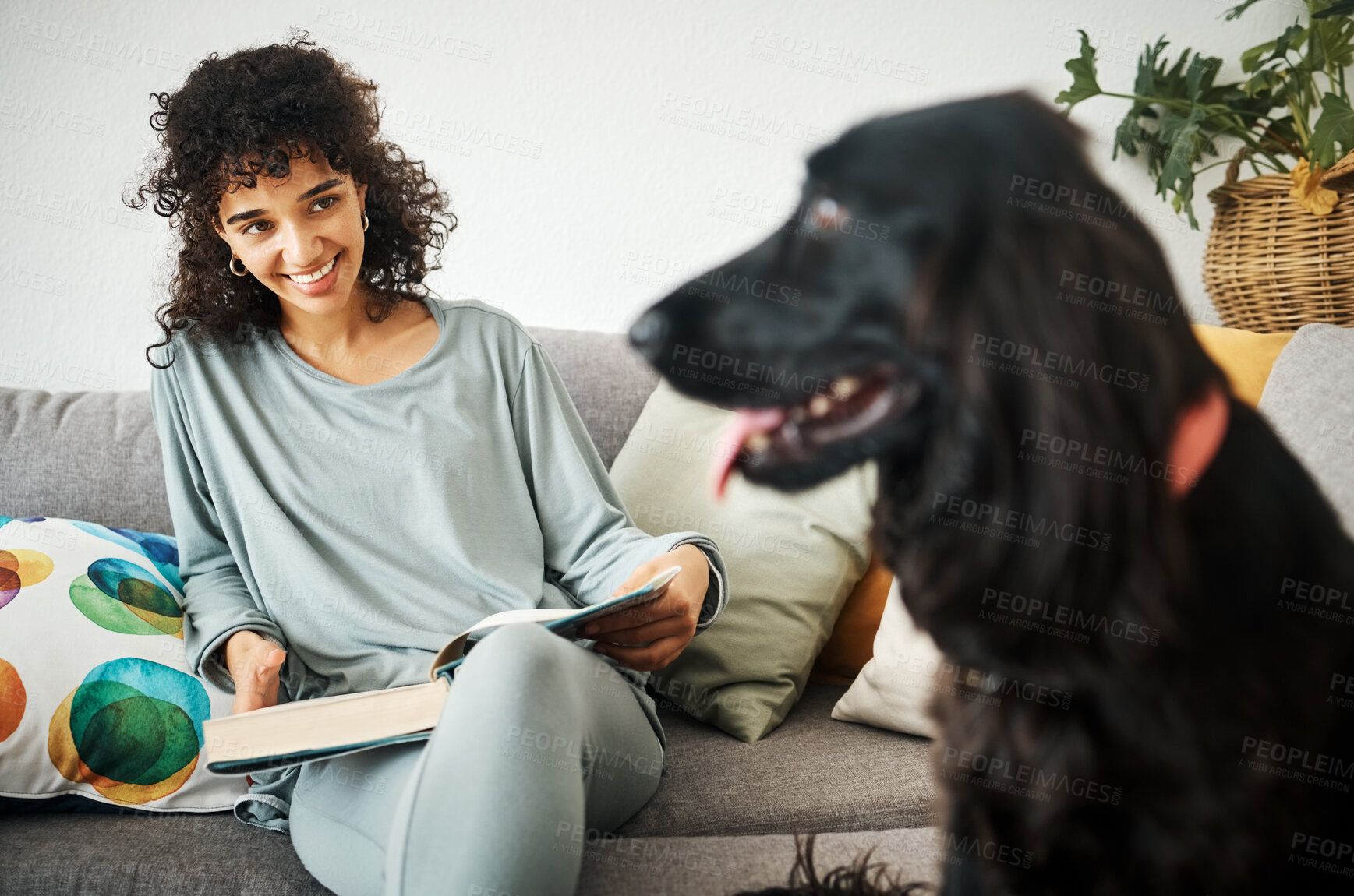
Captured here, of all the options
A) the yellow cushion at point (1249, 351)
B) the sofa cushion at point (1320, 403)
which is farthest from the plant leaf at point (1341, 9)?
the sofa cushion at point (1320, 403)

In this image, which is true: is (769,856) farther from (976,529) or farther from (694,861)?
(976,529)

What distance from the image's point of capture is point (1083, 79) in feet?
4.74

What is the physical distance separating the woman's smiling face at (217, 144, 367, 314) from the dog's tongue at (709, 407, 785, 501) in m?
0.77

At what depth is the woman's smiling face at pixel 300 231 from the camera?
1029 mm

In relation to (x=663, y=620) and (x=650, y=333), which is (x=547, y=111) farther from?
(x=650, y=333)

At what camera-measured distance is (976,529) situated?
0.43 metres

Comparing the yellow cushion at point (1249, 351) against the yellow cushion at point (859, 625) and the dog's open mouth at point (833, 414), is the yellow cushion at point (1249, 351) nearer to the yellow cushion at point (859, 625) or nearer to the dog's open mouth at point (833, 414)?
the yellow cushion at point (859, 625)

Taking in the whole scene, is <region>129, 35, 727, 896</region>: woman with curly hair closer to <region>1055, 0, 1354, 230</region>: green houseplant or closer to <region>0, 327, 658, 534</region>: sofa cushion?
<region>0, 327, 658, 534</region>: sofa cushion

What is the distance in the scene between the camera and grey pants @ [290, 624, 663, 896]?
2.19 ft

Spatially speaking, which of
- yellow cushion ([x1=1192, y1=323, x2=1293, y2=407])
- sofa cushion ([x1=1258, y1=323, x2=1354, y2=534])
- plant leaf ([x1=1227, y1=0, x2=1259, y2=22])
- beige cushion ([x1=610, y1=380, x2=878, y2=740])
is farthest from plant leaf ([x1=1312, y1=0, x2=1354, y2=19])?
beige cushion ([x1=610, y1=380, x2=878, y2=740])

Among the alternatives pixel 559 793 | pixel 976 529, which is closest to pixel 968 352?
pixel 976 529

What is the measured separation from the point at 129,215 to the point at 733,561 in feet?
4.25

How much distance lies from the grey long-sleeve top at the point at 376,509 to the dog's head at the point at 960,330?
596 mm

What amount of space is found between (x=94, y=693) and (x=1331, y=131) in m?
1.68
